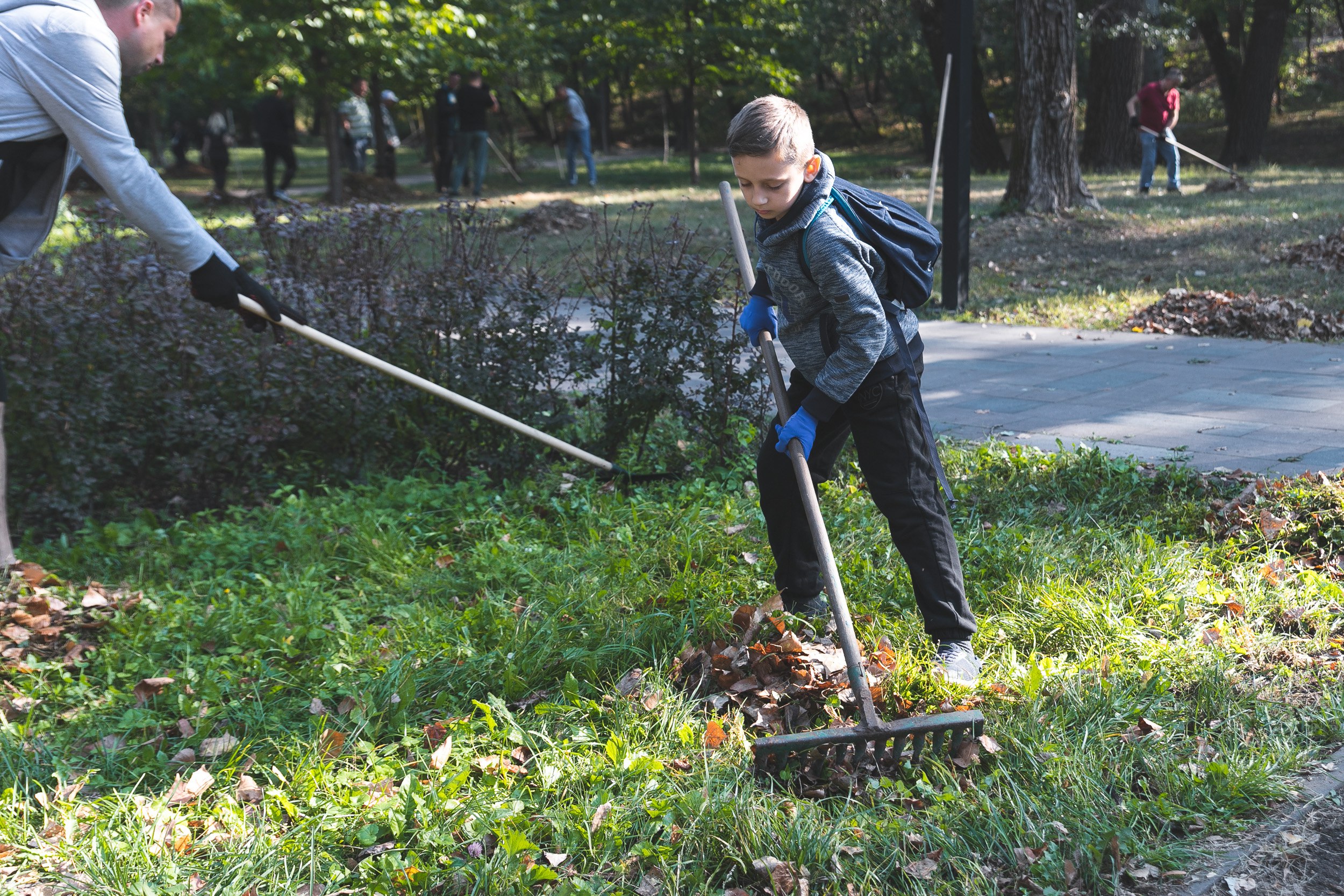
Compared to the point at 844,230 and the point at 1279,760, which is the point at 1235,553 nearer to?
the point at 1279,760

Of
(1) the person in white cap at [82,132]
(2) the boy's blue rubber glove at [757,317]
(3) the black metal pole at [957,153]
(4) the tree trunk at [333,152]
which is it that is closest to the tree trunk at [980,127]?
(4) the tree trunk at [333,152]

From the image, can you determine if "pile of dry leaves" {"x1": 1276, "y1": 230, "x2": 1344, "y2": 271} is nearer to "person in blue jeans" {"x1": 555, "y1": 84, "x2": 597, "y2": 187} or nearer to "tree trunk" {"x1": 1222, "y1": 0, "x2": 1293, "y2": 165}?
"tree trunk" {"x1": 1222, "y1": 0, "x2": 1293, "y2": 165}

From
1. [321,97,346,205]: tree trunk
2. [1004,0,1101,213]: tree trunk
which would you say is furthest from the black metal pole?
[321,97,346,205]: tree trunk

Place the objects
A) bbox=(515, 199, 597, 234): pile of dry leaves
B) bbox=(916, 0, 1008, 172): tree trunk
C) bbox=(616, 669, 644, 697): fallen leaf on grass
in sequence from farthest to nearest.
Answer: bbox=(916, 0, 1008, 172): tree trunk → bbox=(515, 199, 597, 234): pile of dry leaves → bbox=(616, 669, 644, 697): fallen leaf on grass

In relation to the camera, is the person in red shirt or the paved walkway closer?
the paved walkway

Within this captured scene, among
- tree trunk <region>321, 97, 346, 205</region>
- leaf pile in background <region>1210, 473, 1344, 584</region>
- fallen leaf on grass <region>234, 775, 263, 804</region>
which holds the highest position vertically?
tree trunk <region>321, 97, 346, 205</region>

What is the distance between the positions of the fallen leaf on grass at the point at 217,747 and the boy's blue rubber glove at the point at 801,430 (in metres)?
1.74

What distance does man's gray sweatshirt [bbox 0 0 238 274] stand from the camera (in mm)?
3480

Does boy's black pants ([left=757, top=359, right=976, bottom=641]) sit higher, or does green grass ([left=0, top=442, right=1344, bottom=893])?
boy's black pants ([left=757, top=359, right=976, bottom=641])

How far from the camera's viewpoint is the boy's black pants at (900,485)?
10.3 ft

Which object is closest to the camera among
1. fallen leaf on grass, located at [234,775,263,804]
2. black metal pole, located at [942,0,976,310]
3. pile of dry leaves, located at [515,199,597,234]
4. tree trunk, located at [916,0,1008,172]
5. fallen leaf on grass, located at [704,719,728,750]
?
fallen leaf on grass, located at [234,775,263,804]

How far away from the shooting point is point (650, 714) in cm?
314

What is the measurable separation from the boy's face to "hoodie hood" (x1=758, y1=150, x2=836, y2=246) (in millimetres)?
14

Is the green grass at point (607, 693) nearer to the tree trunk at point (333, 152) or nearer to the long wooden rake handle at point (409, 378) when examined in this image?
the long wooden rake handle at point (409, 378)
